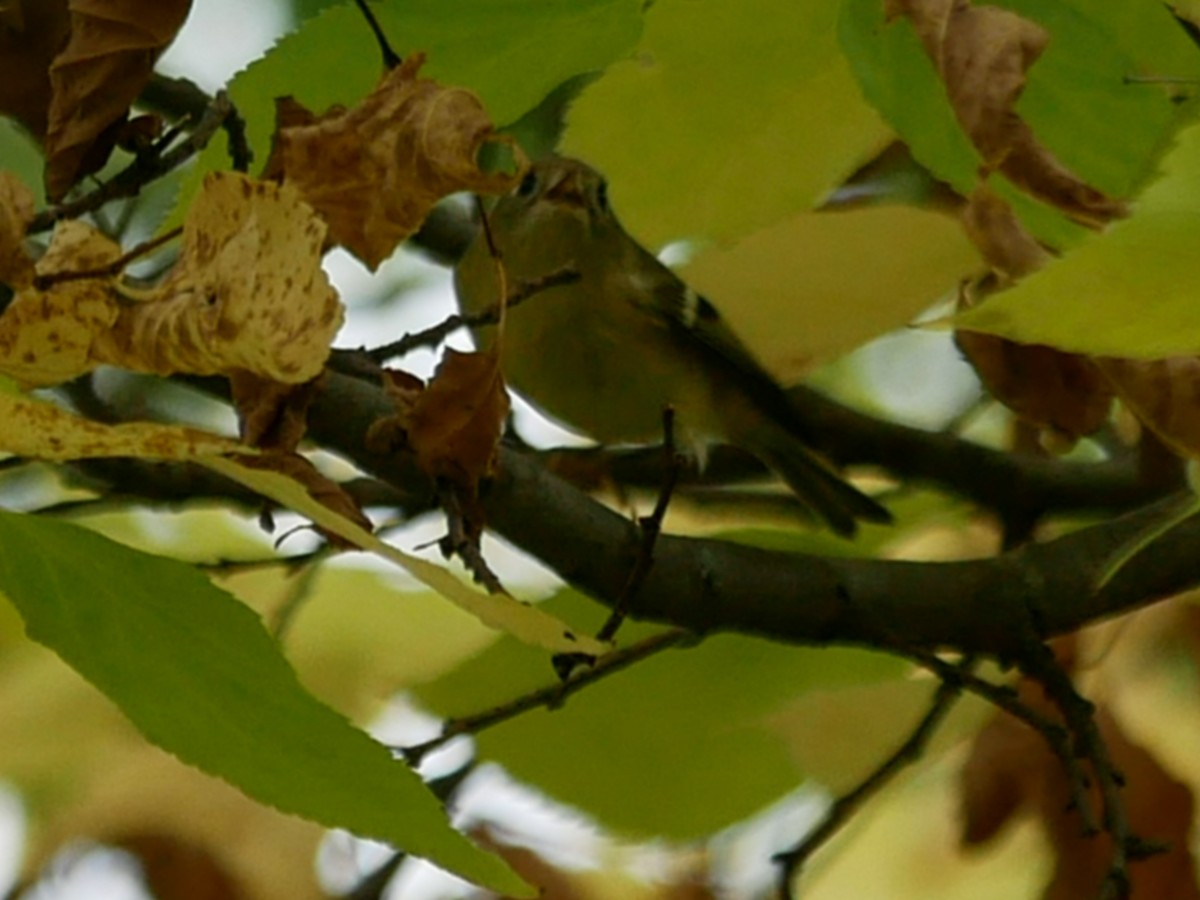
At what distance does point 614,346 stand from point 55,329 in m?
0.93

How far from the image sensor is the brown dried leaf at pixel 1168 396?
38 centimetres

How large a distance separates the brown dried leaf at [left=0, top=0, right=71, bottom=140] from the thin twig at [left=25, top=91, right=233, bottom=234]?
0.07 meters

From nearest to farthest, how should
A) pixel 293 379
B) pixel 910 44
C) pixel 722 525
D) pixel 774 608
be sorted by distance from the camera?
pixel 293 379 < pixel 910 44 < pixel 774 608 < pixel 722 525

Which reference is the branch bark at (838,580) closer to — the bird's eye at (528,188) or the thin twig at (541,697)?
the thin twig at (541,697)

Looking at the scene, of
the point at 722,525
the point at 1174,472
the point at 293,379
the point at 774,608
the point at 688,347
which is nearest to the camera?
the point at 293,379

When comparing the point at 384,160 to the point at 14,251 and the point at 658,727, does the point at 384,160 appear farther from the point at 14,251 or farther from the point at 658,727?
the point at 658,727

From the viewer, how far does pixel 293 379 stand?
342 mm

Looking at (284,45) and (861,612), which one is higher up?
(284,45)

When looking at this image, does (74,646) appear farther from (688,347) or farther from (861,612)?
(688,347)

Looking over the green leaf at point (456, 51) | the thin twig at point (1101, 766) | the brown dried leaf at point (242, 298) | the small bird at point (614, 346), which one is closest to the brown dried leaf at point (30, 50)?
the green leaf at point (456, 51)

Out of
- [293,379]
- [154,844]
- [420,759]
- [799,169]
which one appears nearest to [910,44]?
[799,169]

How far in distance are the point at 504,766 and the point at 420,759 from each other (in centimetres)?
3

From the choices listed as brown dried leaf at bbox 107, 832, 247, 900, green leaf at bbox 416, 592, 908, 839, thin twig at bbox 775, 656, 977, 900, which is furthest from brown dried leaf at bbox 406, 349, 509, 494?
brown dried leaf at bbox 107, 832, 247, 900

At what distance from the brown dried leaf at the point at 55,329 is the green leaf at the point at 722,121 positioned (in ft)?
0.72
